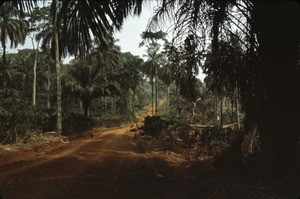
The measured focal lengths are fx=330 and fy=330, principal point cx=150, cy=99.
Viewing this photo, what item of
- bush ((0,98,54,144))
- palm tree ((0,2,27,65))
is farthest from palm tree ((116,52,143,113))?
bush ((0,98,54,144))

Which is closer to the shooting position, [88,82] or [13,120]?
[13,120]

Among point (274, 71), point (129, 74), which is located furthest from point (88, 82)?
point (129, 74)

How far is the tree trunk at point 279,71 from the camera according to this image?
5.41 meters

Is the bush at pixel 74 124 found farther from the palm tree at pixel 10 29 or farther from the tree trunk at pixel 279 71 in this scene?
the tree trunk at pixel 279 71

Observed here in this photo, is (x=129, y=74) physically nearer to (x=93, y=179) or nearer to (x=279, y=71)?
(x=93, y=179)

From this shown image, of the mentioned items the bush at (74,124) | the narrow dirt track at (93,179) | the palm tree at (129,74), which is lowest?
the narrow dirt track at (93,179)

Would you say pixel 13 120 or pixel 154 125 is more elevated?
pixel 13 120

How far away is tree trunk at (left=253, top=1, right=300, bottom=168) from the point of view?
5.41 metres

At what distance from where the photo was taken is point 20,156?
35.5 ft

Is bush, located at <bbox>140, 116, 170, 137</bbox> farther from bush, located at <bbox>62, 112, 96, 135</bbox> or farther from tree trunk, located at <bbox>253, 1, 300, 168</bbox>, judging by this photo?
tree trunk, located at <bbox>253, 1, 300, 168</bbox>

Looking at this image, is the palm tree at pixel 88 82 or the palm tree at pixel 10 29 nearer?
the palm tree at pixel 88 82

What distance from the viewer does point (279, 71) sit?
5.46 metres

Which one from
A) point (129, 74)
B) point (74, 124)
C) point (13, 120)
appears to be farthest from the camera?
point (129, 74)

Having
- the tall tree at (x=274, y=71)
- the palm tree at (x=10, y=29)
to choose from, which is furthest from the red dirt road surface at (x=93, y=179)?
the palm tree at (x=10, y=29)
